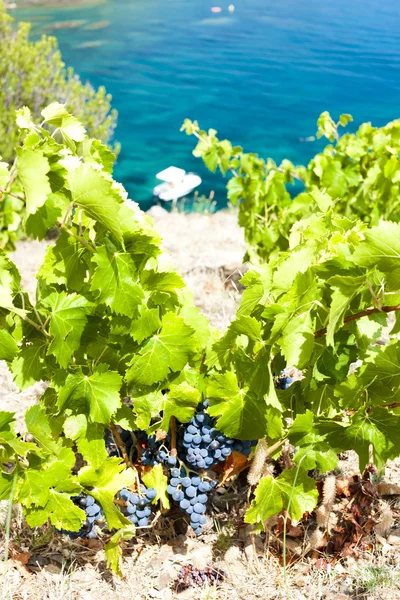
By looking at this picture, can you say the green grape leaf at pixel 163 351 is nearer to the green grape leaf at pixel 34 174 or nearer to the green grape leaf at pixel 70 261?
the green grape leaf at pixel 70 261

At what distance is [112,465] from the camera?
153cm

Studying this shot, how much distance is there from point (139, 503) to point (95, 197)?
2.83ft

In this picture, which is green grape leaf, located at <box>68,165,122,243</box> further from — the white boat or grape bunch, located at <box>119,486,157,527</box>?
the white boat

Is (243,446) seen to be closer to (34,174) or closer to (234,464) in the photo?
(234,464)

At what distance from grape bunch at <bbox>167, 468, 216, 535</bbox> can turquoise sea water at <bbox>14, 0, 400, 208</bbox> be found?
293cm

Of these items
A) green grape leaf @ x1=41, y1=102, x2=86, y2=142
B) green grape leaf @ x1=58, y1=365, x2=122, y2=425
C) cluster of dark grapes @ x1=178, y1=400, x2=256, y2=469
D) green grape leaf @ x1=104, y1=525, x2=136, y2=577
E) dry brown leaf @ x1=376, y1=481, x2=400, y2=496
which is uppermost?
green grape leaf @ x1=41, y1=102, x2=86, y2=142

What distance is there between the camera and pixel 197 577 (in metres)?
1.70

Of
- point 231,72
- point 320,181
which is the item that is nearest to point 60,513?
point 320,181

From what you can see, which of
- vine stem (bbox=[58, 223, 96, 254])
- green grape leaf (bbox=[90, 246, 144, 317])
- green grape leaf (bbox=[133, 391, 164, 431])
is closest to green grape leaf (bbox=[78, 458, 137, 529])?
green grape leaf (bbox=[133, 391, 164, 431])

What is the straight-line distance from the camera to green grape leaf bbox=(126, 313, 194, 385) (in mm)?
1447

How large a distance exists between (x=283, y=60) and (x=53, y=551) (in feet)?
20.7

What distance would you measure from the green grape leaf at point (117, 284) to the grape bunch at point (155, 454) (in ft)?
1.60

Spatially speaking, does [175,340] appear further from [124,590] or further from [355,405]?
[124,590]

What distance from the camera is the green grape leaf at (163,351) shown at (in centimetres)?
145
